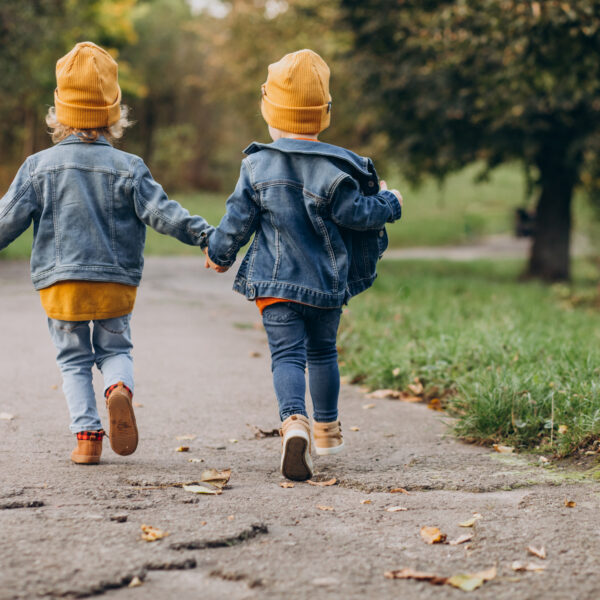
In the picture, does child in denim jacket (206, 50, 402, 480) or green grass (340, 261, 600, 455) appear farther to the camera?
green grass (340, 261, 600, 455)

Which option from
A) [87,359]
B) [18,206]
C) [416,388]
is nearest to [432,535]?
[87,359]

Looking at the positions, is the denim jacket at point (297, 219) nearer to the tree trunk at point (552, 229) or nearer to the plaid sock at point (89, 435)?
the plaid sock at point (89, 435)

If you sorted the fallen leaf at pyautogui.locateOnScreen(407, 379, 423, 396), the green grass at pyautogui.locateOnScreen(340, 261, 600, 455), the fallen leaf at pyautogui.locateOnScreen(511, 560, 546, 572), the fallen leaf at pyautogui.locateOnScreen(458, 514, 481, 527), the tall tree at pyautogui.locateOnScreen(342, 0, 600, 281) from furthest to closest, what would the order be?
the tall tree at pyautogui.locateOnScreen(342, 0, 600, 281), the fallen leaf at pyautogui.locateOnScreen(407, 379, 423, 396), the green grass at pyautogui.locateOnScreen(340, 261, 600, 455), the fallen leaf at pyautogui.locateOnScreen(458, 514, 481, 527), the fallen leaf at pyautogui.locateOnScreen(511, 560, 546, 572)

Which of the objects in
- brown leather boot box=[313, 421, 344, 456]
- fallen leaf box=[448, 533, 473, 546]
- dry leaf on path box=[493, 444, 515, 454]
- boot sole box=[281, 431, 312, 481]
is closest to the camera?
fallen leaf box=[448, 533, 473, 546]

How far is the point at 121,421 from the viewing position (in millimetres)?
3557

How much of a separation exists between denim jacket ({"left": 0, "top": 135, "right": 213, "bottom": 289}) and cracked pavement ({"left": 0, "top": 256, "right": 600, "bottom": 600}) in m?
0.85

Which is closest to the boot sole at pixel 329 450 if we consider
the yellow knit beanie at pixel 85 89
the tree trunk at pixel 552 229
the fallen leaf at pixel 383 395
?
the fallen leaf at pixel 383 395

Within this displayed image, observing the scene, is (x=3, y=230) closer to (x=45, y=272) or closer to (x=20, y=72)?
(x=45, y=272)

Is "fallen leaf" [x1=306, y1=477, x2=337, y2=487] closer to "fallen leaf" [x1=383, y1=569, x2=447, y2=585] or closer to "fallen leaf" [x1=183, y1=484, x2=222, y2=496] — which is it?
"fallen leaf" [x1=183, y1=484, x2=222, y2=496]

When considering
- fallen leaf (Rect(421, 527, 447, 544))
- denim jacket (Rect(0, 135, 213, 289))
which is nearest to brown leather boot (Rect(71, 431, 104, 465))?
denim jacket (Rect(0, 135, 213, 289))

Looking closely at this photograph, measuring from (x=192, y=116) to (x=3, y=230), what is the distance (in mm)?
34969

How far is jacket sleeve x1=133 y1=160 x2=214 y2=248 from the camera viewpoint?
367 centimetres

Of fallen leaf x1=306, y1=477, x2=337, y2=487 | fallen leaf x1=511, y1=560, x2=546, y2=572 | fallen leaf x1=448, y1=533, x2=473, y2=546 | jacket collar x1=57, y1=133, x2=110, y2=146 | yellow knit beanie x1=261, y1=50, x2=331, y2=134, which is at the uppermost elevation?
yellow knit beanie x1=261, y1=50, x2=331, y2=134

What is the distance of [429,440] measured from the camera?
430cm
